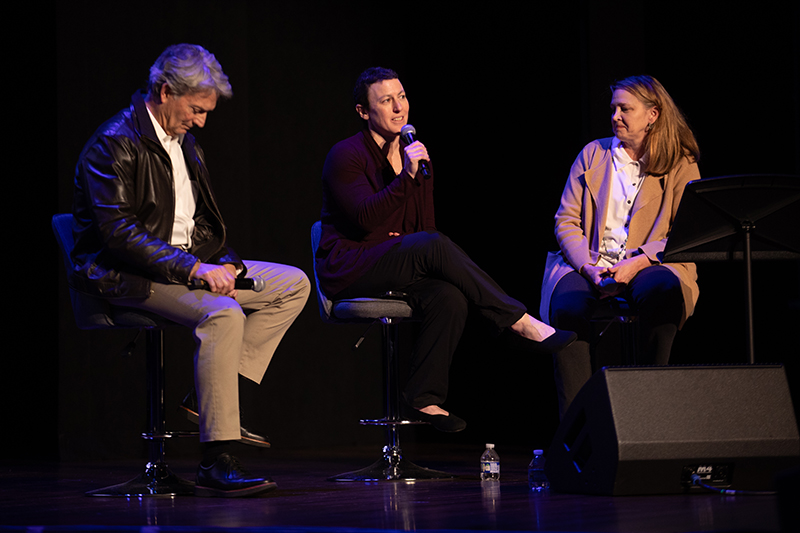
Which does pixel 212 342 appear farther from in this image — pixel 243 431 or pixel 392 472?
pixel 392 472

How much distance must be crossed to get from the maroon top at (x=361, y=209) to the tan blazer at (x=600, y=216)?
1.83ft

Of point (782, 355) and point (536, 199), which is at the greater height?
point (536, 199)

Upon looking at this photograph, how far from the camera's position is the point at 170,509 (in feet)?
8.13

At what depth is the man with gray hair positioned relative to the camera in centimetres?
276

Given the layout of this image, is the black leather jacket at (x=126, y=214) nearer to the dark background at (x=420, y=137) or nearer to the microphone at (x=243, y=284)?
the microphone at (x=243, y=284)

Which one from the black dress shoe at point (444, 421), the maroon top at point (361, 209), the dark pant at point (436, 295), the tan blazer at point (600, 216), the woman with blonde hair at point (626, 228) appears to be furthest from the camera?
the tan blazer at point (600, 216)

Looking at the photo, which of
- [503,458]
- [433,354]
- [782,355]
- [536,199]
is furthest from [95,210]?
[782,355]

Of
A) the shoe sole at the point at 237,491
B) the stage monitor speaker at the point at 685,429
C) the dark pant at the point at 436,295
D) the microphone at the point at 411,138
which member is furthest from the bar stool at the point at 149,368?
the stage monitor speaker at the point at 685,429

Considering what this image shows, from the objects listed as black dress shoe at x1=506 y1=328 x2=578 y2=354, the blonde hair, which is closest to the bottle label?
black dress shoe at x1=506 y1=328 x2=578 y2=354

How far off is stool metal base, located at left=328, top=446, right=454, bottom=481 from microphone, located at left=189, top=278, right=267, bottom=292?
30.8 inches

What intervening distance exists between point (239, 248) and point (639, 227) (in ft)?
7.29

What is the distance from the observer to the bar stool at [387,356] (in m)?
3.15

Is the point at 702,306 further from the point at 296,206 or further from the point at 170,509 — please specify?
the point at 170,509

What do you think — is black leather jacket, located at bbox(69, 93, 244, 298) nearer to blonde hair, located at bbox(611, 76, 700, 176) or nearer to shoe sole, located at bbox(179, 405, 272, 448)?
shoe sole, located at bbox(179, 405, 272, 448)
